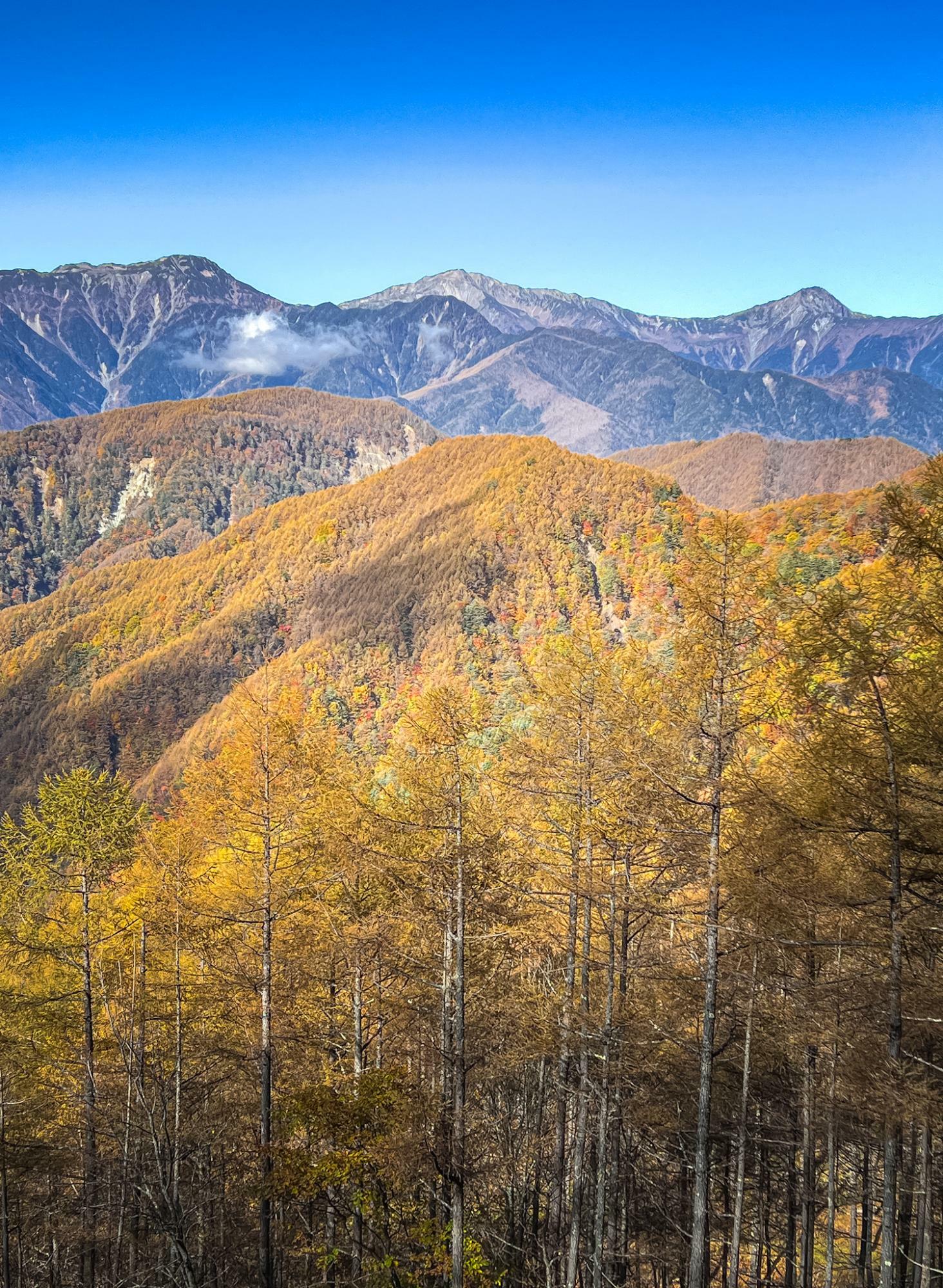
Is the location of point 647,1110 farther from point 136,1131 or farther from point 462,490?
point 462,490

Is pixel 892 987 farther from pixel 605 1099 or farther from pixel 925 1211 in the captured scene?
pixel 605 1099

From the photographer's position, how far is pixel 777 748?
1803cm

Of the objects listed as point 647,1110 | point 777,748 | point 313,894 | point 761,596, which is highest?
point 761,596

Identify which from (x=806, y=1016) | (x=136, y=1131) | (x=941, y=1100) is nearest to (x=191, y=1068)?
(x=136, y=1131)

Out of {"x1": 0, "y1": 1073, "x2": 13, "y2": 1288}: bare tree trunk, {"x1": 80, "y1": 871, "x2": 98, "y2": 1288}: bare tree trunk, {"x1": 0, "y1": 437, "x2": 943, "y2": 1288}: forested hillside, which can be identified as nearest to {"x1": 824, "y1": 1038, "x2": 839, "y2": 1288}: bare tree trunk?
{"x1": 0, "y1": 437, "x2": 943, "y2": 1288}: forested hillside

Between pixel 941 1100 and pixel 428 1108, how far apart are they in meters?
6.30

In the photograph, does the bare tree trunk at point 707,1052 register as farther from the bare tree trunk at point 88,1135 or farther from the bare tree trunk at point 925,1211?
the bare tree trunk at point 88,1135

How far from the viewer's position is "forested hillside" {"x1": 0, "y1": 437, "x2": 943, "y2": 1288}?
A: 1062 centimetres

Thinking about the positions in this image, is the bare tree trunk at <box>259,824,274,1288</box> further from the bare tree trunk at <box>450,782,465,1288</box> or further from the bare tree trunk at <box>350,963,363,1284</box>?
the bare tree trunk at <box>450,782,465,1288</box>

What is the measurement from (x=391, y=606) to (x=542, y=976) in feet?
412

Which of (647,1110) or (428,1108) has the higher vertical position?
(428,1108)

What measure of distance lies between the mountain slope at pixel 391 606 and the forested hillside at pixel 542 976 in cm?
6590

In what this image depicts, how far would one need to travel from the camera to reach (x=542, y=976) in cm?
1912

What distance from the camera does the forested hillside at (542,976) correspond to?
10.6 meters
